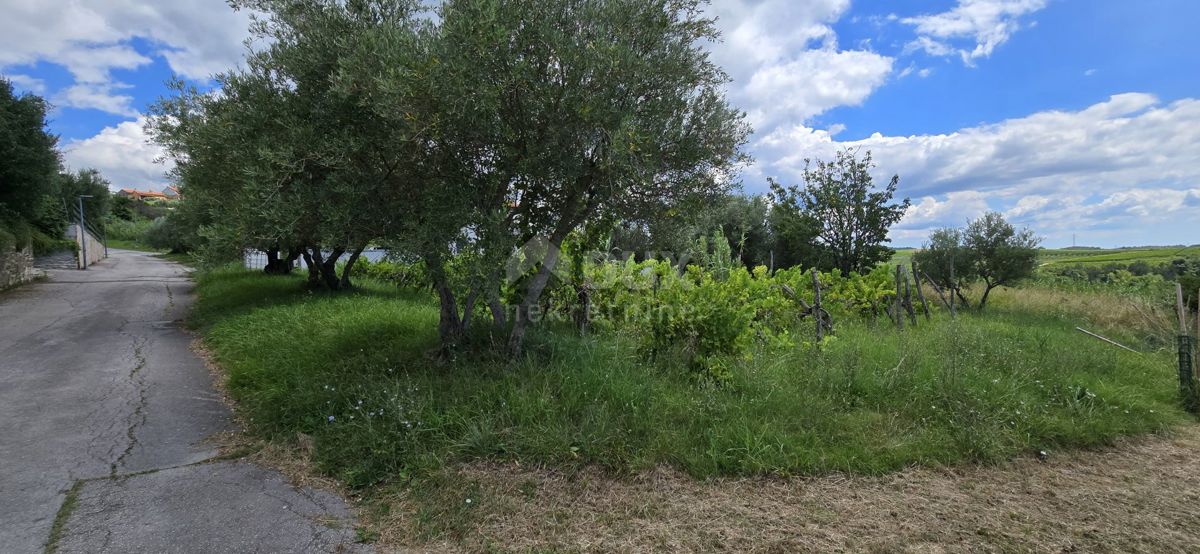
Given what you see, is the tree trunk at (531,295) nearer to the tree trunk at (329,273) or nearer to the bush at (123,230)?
the tree trunk at (329,273)

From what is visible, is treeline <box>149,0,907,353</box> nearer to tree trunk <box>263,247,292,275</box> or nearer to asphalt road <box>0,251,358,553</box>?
asphalt road <box>0,251,358,553</box>

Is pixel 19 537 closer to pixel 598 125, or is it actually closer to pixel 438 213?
pixel 438 213

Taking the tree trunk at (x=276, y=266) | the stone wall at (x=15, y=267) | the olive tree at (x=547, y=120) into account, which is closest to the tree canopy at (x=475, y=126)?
the olive tree at (x=547, y=120)

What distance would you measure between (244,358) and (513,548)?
539 cm

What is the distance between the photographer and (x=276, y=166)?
457 centimetres

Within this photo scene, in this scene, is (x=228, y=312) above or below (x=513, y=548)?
above

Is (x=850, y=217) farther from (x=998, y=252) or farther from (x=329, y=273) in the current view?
(x=329, y=273)

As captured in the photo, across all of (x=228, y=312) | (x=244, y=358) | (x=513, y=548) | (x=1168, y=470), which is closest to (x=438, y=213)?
(x=513, y=548)

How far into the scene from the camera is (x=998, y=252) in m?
11.5

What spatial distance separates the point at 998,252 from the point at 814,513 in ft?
→ 36.4

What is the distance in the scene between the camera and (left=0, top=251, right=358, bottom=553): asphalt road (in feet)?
10.1

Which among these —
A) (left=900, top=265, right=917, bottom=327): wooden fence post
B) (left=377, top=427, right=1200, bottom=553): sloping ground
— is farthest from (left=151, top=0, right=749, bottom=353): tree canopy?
(left=900, top=265, right=917, bottom=327): wooden fence post

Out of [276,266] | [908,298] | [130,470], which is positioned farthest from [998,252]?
[276,266]

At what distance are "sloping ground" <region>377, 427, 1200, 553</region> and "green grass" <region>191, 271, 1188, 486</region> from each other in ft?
0.63
